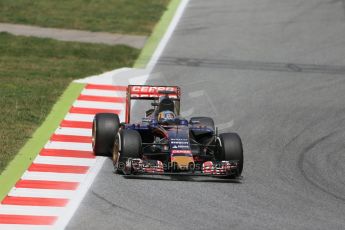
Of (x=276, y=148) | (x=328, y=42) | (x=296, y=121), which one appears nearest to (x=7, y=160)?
(x=276, y=148)

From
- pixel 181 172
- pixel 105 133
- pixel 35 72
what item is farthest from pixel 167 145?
pixel 35 72

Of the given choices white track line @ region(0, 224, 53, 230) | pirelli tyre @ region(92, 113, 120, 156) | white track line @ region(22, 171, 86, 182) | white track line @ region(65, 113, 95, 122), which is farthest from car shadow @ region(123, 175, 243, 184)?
white track line @ region(65, 113, 95, 122)

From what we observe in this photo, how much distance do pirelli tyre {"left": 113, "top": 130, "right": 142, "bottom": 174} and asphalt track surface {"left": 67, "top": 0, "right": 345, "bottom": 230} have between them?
0.36 meters

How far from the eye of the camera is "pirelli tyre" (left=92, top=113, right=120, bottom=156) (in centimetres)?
2002

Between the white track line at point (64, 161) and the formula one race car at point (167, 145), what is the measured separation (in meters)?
0.28

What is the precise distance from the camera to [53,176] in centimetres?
1945

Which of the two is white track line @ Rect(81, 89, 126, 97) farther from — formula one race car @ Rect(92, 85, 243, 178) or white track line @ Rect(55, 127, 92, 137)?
formula one race car @ Rect(92, 85, 243, 178)

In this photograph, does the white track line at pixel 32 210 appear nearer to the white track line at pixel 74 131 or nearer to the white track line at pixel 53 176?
the white track line at pixel 53 176

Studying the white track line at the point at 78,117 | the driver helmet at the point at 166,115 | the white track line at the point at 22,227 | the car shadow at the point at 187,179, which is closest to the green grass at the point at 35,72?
the white track line at the point at 78,117

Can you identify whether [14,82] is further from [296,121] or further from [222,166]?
[222,166]

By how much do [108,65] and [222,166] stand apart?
10.6 metres

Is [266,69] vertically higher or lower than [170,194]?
higher

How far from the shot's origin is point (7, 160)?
20219 mm

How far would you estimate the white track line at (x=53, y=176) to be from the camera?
19.3 m
